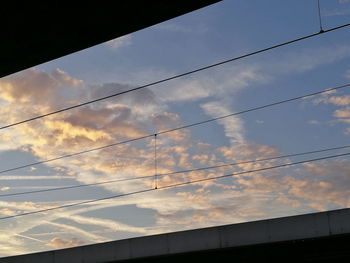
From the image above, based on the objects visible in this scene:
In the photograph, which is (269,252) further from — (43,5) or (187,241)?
(43,5)

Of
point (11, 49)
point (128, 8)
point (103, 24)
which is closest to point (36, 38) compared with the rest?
point (11, 49)

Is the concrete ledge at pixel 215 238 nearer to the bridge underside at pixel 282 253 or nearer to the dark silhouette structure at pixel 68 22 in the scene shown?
the bridge underside at pixel 282 253

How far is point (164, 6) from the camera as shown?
27.2 ft

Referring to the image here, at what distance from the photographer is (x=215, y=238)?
56.6ft

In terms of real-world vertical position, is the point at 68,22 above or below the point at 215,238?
above

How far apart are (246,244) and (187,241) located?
2.15 metres

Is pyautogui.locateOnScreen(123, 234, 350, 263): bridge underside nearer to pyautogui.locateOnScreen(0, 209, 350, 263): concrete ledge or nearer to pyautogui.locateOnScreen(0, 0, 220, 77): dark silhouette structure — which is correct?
pyautogui.locateOnScreen(0, 209, 350, 263): concrete ledge

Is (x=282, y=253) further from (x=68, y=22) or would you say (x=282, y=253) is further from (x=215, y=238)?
(x=68, y=22)

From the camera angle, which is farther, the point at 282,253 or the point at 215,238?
the point at 282,253

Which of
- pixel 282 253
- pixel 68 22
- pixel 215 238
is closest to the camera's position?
pixel 68 22

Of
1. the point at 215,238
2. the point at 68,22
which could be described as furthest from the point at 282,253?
the point at 68,22

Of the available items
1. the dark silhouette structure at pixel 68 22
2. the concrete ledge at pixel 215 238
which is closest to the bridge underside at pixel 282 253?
the concrete ledge at pixel 215 238

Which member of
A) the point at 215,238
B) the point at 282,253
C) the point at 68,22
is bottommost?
the point at 282,253

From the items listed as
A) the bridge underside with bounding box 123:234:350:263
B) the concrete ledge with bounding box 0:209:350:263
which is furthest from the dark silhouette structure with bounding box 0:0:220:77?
the bridge underside with bounding box 123:234:350:263
